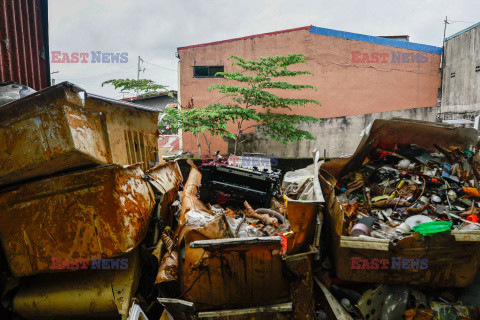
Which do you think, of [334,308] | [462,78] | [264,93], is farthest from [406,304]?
[462,78]

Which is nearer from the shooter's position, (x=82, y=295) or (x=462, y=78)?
(x=82, y=295)

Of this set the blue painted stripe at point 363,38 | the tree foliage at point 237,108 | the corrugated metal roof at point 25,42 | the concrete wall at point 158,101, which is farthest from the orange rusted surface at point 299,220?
the concrete wall at point 158,101

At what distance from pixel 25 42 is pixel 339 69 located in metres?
8.22

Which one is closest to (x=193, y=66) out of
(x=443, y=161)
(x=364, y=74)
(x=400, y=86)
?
(x=364, y=74)

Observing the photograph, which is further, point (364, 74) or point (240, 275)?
point (364, 74)

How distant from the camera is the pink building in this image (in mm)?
8695

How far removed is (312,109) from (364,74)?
2055 millimetres

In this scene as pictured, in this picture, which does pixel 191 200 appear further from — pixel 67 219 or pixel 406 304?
pixel 406 304

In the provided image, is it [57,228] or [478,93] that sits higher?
[478,93]

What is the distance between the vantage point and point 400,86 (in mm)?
8898

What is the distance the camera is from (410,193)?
9.64ft

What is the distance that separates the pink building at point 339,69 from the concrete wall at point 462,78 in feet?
1.08

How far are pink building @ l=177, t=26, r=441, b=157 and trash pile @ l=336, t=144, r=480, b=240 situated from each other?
5.04 m

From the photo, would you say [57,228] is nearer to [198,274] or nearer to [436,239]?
[198,274]
